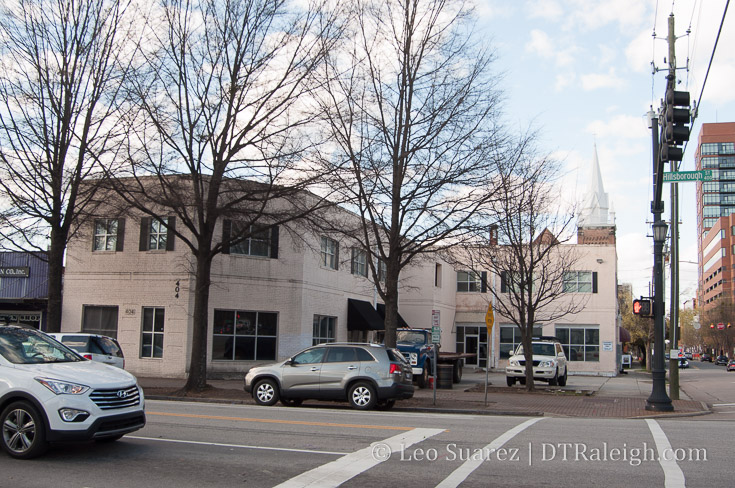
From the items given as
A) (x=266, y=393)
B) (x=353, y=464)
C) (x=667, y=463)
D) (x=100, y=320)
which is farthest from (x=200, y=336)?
(x=667, y=463)

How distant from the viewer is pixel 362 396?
15.8 m

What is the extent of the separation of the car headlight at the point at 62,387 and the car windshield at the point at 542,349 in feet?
72.6

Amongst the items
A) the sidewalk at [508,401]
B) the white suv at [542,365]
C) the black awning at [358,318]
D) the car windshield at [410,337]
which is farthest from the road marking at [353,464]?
the black awning at [358,318]

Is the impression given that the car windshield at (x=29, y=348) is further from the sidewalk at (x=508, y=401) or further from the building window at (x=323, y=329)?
the building window at (x=323, y=329)

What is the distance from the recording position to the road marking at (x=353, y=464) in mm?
7176

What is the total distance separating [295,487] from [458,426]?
5845mm

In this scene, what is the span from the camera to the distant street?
24.3ft

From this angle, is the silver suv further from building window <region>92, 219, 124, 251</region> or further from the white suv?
building window <region>92, 219, 124, 251</region>

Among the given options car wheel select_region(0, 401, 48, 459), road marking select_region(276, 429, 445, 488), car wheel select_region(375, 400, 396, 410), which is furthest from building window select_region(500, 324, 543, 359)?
car wheel select_region(0, 401, 48, 459)

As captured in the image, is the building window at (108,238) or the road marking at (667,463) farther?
the building window at (108,238)

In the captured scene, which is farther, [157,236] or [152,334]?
[157,236]

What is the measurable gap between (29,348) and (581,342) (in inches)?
1425

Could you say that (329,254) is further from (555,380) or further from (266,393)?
(266,393)

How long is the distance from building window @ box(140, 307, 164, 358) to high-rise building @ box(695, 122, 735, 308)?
11029 cm
